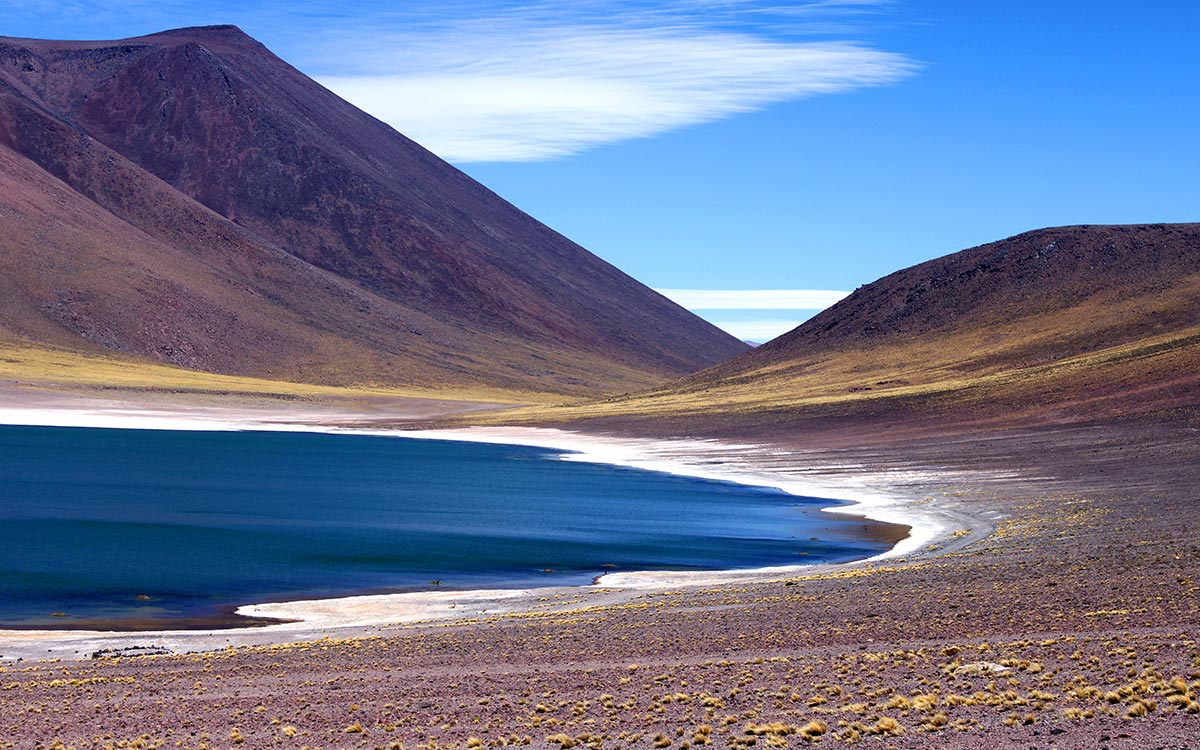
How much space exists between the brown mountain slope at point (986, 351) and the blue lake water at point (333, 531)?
28137mm

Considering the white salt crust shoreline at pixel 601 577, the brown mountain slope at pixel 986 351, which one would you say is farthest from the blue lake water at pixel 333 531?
the brown mountain slope at pixel 986 351

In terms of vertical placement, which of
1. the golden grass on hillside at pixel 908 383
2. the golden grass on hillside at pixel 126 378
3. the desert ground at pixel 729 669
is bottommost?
the desert ground at pixel 729 669

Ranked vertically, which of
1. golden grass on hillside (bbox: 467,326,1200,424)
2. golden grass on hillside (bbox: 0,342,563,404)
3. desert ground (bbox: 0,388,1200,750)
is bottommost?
desert ground (bbox: 0,388,1200,750)

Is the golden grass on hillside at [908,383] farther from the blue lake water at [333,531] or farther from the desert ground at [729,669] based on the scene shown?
the desert ground at [729,669]

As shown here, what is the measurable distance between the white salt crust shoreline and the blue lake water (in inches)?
58.2

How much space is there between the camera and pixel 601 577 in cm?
3466

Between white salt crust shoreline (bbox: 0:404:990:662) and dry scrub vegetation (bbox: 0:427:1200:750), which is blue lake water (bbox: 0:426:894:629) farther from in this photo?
dry scrub vegetation (bbox: 0:427:1200:750)

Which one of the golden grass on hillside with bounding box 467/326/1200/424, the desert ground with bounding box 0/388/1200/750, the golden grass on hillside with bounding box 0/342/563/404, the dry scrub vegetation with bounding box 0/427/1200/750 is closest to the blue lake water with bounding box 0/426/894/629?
the desert ground with bounding box 0/388/1200/750

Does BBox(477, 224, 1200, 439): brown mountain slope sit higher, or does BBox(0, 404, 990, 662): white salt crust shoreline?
BBox(477, 224, 1200, 439): brown mountain slope

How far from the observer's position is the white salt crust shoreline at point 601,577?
24.7 meters

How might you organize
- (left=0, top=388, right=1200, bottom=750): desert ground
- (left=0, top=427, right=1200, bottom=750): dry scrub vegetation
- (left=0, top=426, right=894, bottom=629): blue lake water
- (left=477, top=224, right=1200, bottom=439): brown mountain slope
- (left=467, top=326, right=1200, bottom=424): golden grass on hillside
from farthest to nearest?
1. (left=477, top=224, right=1200, bottom=439): brown mountain slope
2. (left=467, top=326, right=1200, bottom=424): golden grass on hillside
3. (left=0, top=426, right=894, bottom=629): blue lake water
4. (left=0, top=388, right=1200, bottom=750): desert ground
5. (left=0, top=427, right=1200, bottom=750): dry scrub vegetation

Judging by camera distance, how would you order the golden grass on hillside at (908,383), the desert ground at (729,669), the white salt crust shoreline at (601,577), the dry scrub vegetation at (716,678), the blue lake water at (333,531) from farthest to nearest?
the golden grass on hillside at (908,383), the blue lake water at (333,531), the white salt crust shoreline at (601,577), the desert ground at (729,669), the dry scrub vegetation at (716,678)

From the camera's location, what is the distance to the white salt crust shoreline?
24.7 metres

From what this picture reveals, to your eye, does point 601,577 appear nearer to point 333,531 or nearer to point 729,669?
point 333,531
